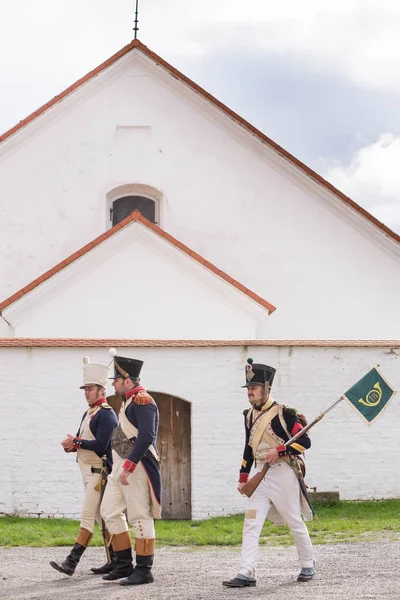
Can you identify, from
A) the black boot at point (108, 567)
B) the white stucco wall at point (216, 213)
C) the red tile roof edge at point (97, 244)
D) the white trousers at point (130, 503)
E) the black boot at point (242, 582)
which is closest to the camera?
the black boot at point (242, 582)

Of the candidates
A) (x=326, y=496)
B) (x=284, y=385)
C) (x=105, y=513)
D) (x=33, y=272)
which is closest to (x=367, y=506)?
(x=326, y=496)

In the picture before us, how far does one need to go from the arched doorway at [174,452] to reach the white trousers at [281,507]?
550 cm

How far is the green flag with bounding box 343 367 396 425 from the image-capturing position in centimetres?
897

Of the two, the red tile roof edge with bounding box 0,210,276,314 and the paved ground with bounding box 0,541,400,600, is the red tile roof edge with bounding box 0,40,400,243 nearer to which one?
the red tile roof edge with bounding box 0,210,276,314

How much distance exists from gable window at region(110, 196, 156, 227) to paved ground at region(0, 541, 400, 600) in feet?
33.5

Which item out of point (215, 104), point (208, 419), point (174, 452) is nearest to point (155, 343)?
point (208, 419)

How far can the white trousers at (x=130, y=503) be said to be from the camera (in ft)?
27.2

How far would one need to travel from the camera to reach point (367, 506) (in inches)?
531

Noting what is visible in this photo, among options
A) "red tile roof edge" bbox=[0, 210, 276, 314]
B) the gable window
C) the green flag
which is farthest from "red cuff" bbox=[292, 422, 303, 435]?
the gable window

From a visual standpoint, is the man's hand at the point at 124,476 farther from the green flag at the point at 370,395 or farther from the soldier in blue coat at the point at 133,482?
the green flag at the point at 370,395

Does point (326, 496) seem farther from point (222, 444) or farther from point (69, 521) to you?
point (69, 521)

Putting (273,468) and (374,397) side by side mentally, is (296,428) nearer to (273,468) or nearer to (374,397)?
(273,468)

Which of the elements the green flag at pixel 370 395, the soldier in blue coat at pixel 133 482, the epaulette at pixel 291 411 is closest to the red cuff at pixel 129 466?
the soldier in blue coat at pixel 133 482

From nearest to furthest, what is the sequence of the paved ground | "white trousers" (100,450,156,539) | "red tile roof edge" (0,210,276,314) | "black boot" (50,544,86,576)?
the paved ground
"white trousers" (100,450,156,539)
"black boot" (50,544,86,576)
"red tile roof edge" (0,210,276,314)
